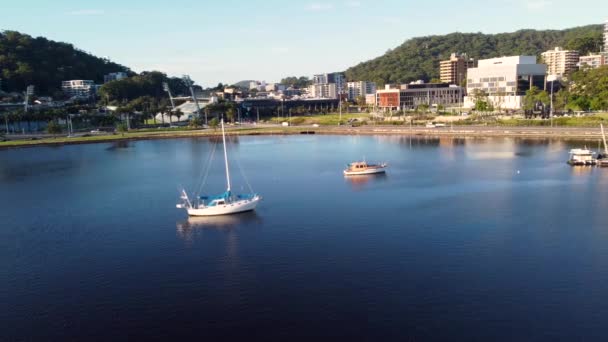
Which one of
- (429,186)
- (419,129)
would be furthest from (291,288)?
(419,129)

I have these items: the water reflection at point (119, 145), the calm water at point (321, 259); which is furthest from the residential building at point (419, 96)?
the calm water at point (321, 259)

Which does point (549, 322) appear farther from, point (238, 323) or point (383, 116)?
point (383, 116)

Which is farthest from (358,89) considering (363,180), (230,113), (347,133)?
(363,180)

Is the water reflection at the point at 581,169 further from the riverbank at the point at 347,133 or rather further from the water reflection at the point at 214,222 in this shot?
the water reflection at the point at 214,222

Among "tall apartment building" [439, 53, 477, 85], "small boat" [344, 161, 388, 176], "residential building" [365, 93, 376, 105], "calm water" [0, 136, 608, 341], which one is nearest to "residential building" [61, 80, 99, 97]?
"residential building" [365, 93, 376, 105]

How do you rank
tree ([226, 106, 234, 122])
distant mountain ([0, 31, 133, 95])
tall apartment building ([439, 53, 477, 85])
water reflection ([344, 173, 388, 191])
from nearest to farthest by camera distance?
1. water reflection ([344, 173, 388, 191])
2. tree ([226, 106, 234, 122])
3. distant mountain ([0, 31, 133, 95])
4. tall apartment building ([439, 53, 477, 85])

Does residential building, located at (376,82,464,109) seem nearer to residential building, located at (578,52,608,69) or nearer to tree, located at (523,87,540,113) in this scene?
tree, located at (523,87,540,113)
